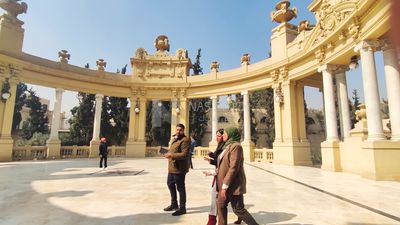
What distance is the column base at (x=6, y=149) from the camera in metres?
14.0

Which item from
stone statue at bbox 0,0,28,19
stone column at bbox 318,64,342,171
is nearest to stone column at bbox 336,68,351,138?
stone column at bbox 318,64,342,171

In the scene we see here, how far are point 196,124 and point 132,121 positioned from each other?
10.8m

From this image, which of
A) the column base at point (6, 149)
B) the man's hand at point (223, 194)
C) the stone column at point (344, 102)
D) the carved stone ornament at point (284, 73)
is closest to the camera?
the man's hand at point (223, 194)

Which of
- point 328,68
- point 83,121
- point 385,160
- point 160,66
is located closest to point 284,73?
point 328,68

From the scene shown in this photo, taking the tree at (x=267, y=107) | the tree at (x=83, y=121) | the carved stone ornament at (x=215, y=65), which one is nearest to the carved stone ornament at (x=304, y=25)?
the carved stone ornament at (x=215, y=65)

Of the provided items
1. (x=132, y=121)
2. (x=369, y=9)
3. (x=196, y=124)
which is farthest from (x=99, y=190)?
(x=196, y=124)

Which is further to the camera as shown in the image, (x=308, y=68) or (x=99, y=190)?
(x=308, y=68)

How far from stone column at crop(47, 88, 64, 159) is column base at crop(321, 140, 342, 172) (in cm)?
1685

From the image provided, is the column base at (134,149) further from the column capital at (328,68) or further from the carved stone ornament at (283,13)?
the column capital at (328,68)

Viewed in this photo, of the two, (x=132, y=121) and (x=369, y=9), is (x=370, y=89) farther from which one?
(x=132, y=121)

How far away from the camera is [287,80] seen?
14461 mm

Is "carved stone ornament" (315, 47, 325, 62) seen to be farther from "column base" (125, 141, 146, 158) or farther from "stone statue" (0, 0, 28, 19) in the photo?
"stone statue" (0, 0, 28, 19)

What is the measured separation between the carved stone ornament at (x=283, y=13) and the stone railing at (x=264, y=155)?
8335 millimetres

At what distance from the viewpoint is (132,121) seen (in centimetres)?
1980
